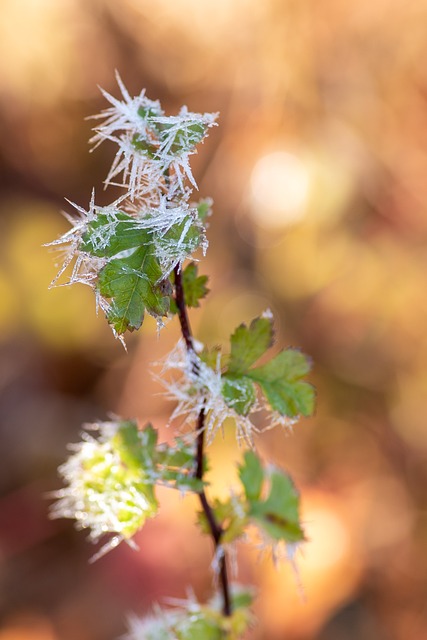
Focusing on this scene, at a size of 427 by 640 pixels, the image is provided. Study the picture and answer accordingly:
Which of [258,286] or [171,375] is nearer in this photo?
[171,375]

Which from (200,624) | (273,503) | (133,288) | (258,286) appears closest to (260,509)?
(273,503)

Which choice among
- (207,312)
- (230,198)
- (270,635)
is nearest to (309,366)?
(270,635)

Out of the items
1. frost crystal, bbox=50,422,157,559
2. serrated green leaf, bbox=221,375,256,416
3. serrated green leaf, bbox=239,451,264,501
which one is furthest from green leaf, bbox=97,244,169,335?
serrated green leaf, bbox=239,451,264,501

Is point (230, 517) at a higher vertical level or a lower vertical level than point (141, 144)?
lower

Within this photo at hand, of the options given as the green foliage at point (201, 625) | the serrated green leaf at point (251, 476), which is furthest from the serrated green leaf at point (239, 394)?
the green foliage at point (201, 625)

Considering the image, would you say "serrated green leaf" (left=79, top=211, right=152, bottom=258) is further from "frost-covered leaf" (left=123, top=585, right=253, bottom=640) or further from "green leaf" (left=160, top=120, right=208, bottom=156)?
"frost-covered leaf" (left=123, top=585, right=253, bottom=640)

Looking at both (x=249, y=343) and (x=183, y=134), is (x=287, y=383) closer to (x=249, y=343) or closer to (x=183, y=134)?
(x=249, y=343)

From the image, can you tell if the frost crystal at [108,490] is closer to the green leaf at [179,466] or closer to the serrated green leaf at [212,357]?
the green leaf at [179,466]
